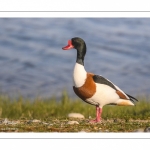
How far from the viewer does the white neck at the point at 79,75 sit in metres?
5.97

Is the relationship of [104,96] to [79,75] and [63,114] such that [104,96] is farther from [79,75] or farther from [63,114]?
[63,114]

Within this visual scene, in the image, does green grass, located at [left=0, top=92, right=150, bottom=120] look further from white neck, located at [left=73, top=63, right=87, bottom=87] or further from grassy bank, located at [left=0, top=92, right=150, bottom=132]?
white neck, located at [left=73, top=63, right=87, bottom=87]

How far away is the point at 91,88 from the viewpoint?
5953 millimetres

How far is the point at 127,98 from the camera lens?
20.2 feet

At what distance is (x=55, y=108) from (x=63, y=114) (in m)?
0.15

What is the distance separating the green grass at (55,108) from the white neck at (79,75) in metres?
0.74

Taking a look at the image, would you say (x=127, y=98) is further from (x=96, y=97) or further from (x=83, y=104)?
(x=83, y=104)

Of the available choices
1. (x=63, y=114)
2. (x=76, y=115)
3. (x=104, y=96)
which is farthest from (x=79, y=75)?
(x=63, y=114)

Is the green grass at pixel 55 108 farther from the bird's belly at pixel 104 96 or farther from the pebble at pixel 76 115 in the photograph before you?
the bird's belly at pixel 104 96

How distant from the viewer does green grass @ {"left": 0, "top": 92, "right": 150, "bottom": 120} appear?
664 centimetres

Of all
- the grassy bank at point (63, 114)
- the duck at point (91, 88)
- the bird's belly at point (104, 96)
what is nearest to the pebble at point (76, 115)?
the grassy bank at point (63, 114)
